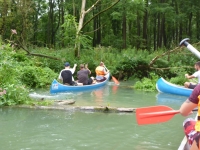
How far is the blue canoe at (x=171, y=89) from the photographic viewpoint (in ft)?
40.2

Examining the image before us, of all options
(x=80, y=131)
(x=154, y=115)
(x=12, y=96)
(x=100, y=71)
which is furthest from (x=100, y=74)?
(x=154, y=115)

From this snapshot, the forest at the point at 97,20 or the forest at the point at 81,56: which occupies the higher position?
the forest at the point at 97,20

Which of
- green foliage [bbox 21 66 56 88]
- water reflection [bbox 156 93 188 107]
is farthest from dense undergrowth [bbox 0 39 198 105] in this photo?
water reflection [bbox 156 93 188 107]

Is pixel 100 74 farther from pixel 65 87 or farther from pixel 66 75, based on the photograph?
pixel 65 87

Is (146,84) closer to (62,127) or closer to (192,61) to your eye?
(192,61)

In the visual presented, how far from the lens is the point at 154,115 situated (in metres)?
4.27

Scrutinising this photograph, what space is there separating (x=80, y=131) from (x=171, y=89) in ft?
25.0

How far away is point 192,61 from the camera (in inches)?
761

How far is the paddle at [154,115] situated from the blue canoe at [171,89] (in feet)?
26.8

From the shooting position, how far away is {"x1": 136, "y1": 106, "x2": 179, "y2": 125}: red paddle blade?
420 cm


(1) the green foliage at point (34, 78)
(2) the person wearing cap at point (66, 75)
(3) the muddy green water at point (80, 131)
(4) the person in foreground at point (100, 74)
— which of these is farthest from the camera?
(4) the person in foreground at point (100, 74)

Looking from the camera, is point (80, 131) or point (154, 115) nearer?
point (154, 115)

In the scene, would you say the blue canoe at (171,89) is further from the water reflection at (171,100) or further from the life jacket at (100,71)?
the life jacket at (100,71)

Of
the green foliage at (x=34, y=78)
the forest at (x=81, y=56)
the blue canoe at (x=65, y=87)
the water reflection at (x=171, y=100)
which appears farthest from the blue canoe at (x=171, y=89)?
the green foliage at (x=34, y=78)
